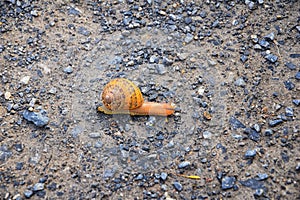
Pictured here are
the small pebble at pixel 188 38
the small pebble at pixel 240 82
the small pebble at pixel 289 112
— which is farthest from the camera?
the small pebble at pixel 188 38

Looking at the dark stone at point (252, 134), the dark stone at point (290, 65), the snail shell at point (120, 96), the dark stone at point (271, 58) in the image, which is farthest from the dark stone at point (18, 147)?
the dark stone at point (290, 65)

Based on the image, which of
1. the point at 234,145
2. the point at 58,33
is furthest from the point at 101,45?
the point at 234,145

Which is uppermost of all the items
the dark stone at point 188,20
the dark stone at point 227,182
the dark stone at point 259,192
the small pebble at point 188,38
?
the dark stone at point 188,20

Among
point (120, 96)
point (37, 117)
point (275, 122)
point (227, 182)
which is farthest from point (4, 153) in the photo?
point (275, 122)

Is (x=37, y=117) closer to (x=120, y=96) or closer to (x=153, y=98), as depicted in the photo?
(x=120, y=96)

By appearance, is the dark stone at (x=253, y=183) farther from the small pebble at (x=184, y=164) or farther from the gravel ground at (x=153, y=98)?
the small pebble at (x=184, y=164)

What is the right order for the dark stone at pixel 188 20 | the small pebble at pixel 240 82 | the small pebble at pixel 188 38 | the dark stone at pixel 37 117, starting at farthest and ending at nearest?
the dark stone at pixel 188 20 → the small pebble at pixel 188 38 → the small pebble at pixel 240 82 → the dark stone at pixel 37 117
